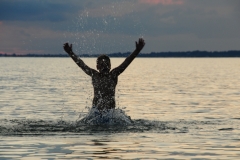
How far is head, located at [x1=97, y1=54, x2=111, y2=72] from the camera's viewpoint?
19.6 meters

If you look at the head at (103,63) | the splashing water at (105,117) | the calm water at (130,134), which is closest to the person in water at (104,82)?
the head at (103,63)

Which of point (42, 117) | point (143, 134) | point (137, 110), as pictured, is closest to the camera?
point (143, 134)

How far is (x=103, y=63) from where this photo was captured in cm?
1969

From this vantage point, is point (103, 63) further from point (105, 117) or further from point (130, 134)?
point (130, 134)

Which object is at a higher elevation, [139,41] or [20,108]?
[139,41]

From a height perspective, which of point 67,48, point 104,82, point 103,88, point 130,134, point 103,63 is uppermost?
point 67,48

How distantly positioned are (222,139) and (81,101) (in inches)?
709

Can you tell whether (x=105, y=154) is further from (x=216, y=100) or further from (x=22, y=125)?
(x=216, y=100)

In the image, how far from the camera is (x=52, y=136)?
18.4 m

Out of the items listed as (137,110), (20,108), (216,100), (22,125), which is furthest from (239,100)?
(22,125)

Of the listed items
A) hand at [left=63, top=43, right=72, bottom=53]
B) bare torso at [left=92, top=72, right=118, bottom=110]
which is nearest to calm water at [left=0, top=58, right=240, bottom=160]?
bare torso at [left=92, top=72, right=118, bottom=110]

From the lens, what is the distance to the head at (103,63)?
64.2 feet

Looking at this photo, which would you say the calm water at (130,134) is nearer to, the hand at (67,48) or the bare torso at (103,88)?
the bare torso at (103,88)

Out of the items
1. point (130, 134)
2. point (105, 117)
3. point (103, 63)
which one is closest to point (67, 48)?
point (103, 63)
